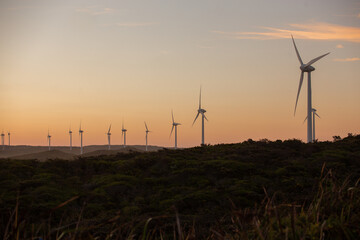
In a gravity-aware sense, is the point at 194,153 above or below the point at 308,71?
below

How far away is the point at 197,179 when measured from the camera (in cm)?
2886

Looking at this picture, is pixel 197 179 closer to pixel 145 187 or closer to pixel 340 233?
pixel 145 187

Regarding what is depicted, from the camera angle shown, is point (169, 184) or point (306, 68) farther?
point (306, 68)

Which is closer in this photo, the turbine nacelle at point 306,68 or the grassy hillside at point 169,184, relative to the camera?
the grassy hillside at point 169,184

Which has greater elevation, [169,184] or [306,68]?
[306,68]

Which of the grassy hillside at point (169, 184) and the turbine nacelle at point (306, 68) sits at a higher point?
the turbine nacelle at point (306, 68)

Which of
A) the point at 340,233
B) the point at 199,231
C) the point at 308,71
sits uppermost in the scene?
the point at 308,71

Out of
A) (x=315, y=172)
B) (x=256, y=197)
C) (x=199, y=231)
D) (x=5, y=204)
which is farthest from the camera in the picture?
(x=315, y=172)

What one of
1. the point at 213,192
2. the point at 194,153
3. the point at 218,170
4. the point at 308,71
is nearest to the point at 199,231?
the point at 213,192

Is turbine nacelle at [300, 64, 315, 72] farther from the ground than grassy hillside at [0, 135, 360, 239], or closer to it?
farther from the ground

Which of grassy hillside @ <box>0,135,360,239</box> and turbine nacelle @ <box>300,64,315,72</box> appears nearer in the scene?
grassy hillside @ <box>0,135,360,239</box>

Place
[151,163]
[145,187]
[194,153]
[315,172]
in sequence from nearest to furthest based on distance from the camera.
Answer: [145,187], [315,172], [151,163], [194,153]

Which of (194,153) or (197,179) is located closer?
(197,179)

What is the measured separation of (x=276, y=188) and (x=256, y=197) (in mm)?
2168
